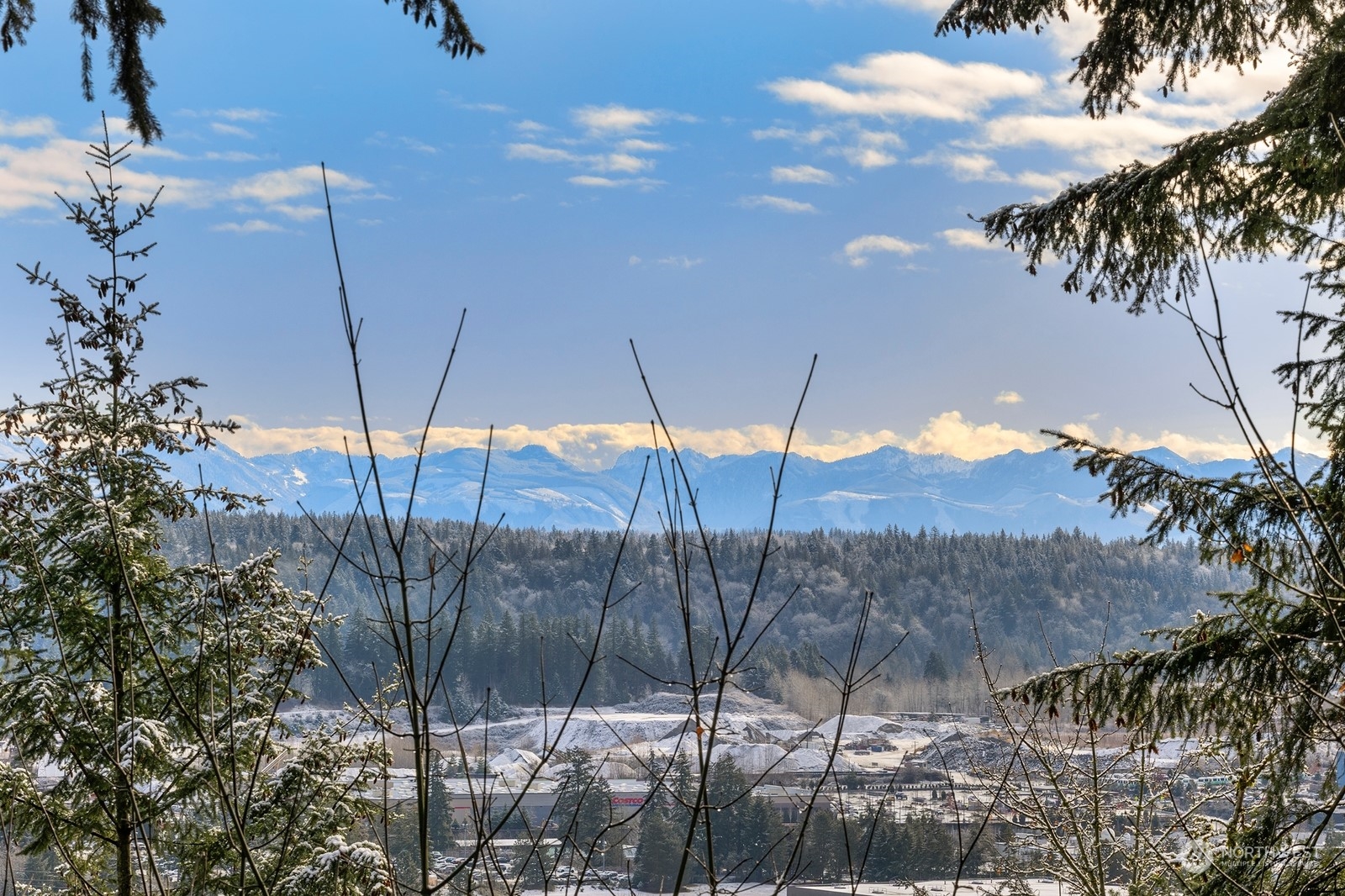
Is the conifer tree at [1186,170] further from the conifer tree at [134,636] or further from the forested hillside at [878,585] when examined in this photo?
the forested hillside at [878,585]

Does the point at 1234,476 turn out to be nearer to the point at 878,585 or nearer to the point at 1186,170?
the point at 1186,170

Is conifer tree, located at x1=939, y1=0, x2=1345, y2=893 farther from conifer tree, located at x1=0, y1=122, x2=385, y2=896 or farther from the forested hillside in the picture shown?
the forested hillside

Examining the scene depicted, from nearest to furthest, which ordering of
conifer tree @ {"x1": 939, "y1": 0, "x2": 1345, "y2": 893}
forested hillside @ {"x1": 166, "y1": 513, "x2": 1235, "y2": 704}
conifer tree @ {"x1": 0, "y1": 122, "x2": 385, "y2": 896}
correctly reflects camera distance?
conifer tree @ {"x1": 939, "y1": 0, "x2": 1345, "y2": 893}
conifer tree @ {"x1": 0, "y1": 122, "x2": 385, "y2": 896}
forested hillside @ {"x1": 166, "y1": 513, "x2": 1235, "y2": 704}

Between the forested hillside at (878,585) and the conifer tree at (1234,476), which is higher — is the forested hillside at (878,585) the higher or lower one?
the lower one

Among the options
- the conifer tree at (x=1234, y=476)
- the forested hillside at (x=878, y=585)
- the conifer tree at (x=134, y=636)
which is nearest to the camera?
the conifer tree at (x=1234, y=476)

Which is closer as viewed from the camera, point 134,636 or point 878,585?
point 134,636

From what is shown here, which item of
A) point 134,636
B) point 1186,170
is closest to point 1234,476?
point 1186,170

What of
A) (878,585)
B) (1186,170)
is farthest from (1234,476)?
(878,585)

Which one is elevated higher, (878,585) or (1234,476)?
(1234,476)

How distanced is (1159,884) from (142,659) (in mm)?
4545

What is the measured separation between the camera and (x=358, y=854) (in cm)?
382

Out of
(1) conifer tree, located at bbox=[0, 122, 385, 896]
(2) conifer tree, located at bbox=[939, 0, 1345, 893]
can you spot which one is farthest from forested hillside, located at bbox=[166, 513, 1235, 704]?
(2) conifer tree, located at bbox=[939, 0, 1345, 893]

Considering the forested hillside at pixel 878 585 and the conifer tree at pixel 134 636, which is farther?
the forested hillside at pixel 878 585

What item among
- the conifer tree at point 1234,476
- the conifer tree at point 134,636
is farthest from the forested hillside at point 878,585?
the conifer tree at point 1234,476
